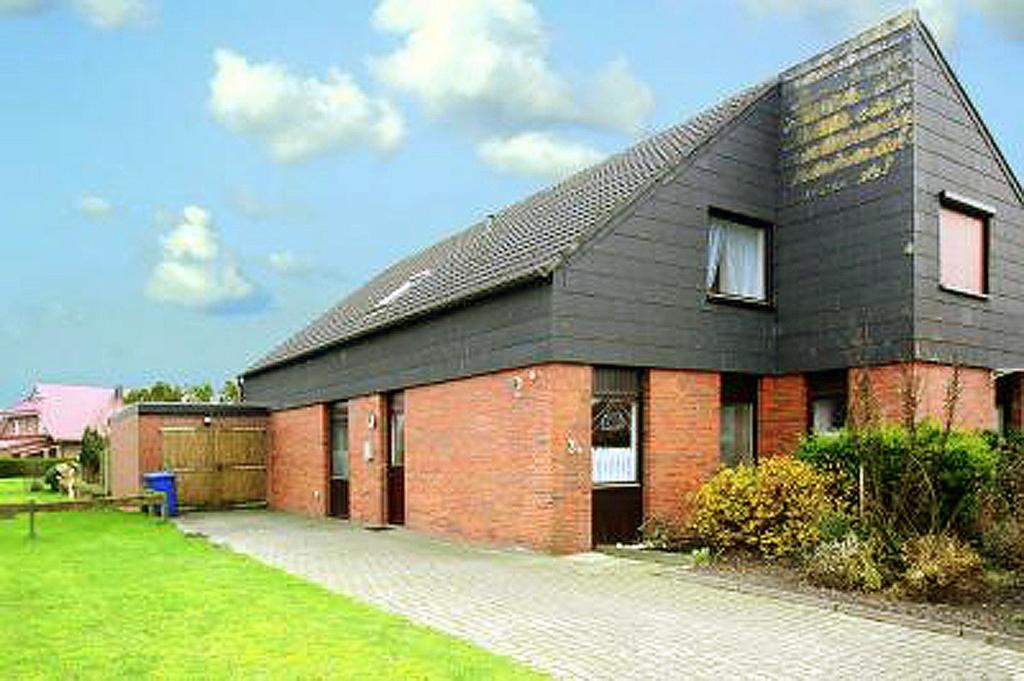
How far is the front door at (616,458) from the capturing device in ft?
48.5

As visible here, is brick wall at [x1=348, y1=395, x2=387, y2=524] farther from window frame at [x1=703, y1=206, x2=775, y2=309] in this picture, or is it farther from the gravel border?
the gravel border

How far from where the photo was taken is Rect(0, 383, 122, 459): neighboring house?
65188mm

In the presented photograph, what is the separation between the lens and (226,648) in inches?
319

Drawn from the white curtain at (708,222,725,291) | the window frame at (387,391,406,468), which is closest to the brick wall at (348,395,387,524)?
the window frame at (387,391,406,468)

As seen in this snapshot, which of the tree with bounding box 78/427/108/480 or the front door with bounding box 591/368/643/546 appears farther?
the tree with bounding box 78/427/108/480

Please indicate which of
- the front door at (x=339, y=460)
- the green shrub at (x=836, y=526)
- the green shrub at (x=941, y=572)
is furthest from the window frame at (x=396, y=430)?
the green shrub at (x=941, y=572)

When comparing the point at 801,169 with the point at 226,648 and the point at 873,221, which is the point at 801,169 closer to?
the point at 873,221

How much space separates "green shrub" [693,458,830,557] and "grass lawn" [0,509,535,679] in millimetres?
5808

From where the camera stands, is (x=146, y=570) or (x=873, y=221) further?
(x=873, y=221)

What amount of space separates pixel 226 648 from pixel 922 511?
7731 millimetres

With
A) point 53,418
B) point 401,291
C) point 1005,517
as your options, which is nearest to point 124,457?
point 401,291

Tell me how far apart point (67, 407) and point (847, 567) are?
66.8 metres

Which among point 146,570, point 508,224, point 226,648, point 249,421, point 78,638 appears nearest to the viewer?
point 226,648

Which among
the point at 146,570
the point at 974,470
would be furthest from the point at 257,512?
the point at 974,470
